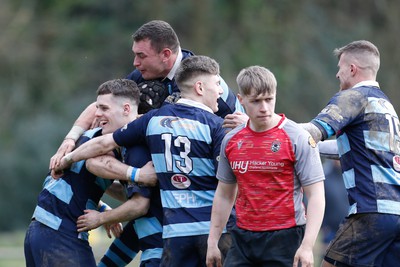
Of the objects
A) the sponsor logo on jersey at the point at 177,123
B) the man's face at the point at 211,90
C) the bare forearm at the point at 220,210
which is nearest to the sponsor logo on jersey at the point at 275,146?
the bare forearm at the point at 220,210

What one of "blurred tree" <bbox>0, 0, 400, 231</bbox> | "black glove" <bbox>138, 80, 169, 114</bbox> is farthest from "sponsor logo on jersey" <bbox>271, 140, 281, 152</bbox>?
"blurred tree" <bbox>0, 0, 400, 231</bbox>

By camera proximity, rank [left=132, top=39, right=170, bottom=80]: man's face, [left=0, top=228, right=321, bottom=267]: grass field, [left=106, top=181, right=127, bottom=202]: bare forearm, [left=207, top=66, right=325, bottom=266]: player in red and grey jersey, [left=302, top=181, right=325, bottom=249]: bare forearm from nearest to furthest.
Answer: [left=302, top=181, right=325, bottom=249]: bare forearm, [left=207, top=66, right=325, bottom=266]: player in red and grey jersey, [left=132, top=39, right=170, bottom=80]: man's face, [left=106, top=181, right=127, bottom=202]: bare forearm, [left=0, top=228, right=321, bottom=267]: grass field

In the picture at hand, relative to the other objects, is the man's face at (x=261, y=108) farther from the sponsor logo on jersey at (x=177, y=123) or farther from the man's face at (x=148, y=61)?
the man's face at (x=148, y=61)

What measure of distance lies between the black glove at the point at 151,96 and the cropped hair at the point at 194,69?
0.67 metres

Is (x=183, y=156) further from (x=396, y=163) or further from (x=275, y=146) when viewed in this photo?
(x=396, y=163)

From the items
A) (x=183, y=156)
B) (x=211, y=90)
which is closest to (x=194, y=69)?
(x=211, y=90)

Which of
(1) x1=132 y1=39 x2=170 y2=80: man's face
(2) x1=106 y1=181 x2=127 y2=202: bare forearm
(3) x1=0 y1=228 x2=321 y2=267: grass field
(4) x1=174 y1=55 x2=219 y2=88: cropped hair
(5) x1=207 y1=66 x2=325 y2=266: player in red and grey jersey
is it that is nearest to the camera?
(5) x1=207 y1=66 x2=325 y2=266: player in red and grey jersey

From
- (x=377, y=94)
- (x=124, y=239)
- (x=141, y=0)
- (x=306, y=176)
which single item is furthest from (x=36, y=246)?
(x=141, y=0)

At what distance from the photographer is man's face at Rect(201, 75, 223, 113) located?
6.72 metres

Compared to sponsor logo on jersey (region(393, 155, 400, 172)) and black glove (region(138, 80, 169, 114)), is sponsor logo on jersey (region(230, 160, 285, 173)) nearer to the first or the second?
sponsor logo on jersey (region(393, 155, 400, 172))

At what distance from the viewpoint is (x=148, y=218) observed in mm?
6898

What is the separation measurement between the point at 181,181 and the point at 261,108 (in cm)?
95

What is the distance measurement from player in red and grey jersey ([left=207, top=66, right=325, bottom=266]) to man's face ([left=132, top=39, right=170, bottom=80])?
5.00ft

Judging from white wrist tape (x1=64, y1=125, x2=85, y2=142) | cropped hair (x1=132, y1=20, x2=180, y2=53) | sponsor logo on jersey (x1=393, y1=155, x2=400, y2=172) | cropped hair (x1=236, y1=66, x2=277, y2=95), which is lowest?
white wrist tape (x1=64, y1=125, x2=85, y2=142)
